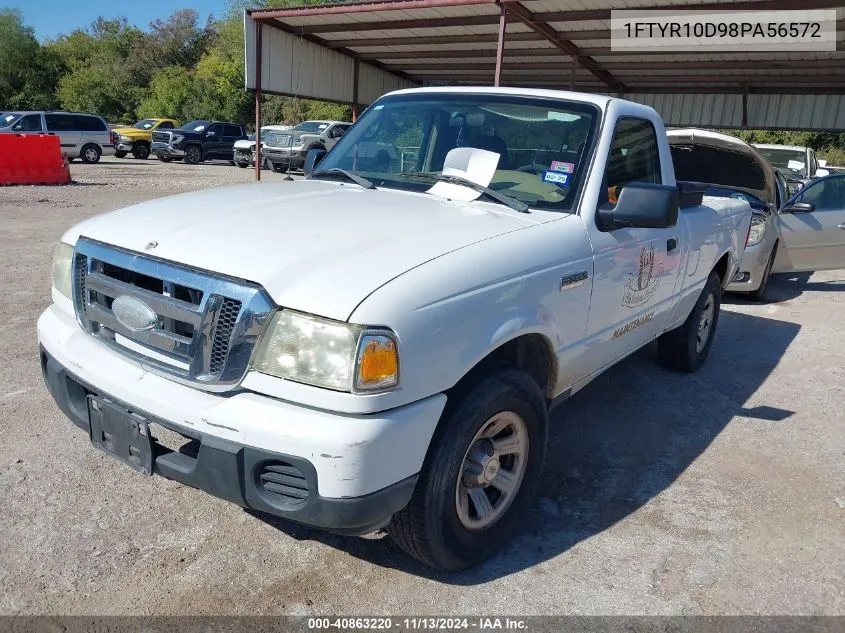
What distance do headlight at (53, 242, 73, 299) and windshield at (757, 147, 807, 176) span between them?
13960mm

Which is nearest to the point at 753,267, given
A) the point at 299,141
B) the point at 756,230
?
the point at 756,230

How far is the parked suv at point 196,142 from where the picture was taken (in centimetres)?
2777

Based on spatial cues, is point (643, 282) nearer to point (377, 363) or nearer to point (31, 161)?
point (377, 363)

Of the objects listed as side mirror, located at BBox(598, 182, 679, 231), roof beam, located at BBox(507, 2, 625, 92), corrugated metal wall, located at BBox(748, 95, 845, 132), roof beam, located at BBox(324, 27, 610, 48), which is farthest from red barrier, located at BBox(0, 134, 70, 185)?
corrugated metal wall, located at BBox(748, 95, 845, 132)

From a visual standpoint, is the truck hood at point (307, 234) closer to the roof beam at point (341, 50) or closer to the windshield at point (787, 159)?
the roof beam at point (341, 50)

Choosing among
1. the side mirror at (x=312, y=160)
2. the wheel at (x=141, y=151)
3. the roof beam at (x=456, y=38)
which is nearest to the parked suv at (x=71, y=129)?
the wheel at (x=141, y=151)

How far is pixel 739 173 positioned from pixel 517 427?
21.7ft

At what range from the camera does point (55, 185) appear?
16.8 m

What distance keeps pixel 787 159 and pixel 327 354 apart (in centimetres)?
1528

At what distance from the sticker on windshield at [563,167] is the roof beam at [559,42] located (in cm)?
908

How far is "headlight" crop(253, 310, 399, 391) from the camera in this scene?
7.32 feet

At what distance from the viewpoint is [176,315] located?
2.45m

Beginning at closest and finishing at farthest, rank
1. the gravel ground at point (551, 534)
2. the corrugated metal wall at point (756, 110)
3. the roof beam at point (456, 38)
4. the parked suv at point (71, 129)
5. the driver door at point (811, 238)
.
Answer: the gravel ground at point (551, 534) < the driver door at point (811, 238) < the roof beam at point (456, 38) < the corrugated metal wall at point (756, 110) < the parked suv at point (71, 129)

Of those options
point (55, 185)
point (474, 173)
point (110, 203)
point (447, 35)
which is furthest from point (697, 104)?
point (474, 173)
